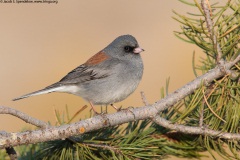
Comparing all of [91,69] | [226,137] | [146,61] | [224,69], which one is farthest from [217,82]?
[146,61]

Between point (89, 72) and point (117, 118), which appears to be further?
point (89, 72)

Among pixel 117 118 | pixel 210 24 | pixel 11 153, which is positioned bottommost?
pixel 11 153

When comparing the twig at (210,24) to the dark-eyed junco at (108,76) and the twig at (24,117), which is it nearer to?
the twig at (24,117)

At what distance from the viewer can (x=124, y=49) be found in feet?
11.7

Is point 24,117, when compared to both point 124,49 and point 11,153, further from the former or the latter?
point 124,49

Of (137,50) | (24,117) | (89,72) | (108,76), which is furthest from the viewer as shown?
(137,50)

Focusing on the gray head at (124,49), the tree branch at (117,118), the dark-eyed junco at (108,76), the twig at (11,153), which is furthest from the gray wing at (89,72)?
the twig at (11,153)

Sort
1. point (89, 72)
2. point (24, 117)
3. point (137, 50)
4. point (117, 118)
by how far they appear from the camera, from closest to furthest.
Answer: point (24, 117) < point (117, 118) < point (89, 72) < point (137, 50)

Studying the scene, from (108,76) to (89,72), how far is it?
0.21 meters

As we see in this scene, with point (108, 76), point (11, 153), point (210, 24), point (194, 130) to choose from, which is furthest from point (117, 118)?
point (108, 76)

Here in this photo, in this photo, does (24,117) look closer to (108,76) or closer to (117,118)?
(117,118)

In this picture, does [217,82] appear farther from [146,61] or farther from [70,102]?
[146,61]

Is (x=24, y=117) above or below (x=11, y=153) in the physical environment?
above

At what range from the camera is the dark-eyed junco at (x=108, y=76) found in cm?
313
